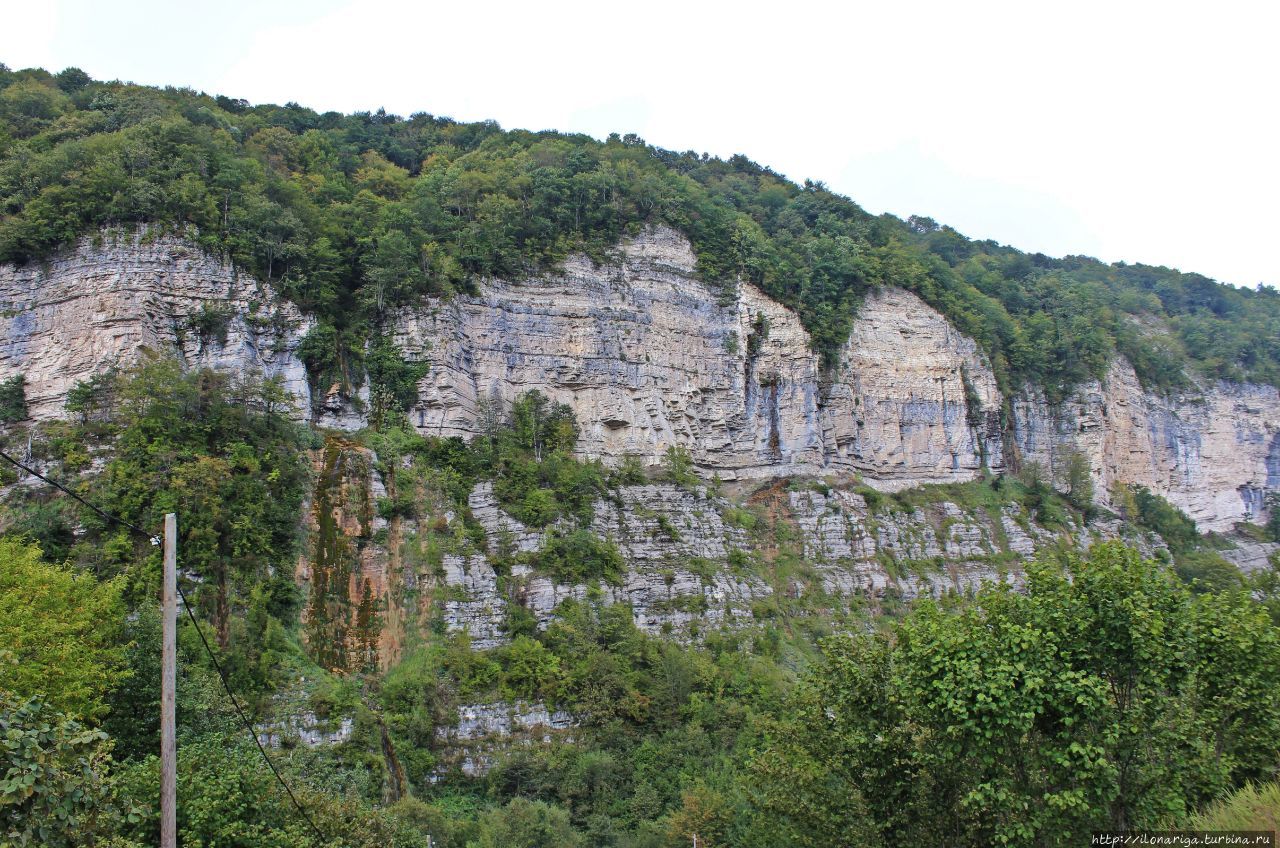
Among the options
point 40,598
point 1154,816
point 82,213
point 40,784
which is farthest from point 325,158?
point 1154,816

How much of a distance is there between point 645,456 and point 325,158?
22.4 metres

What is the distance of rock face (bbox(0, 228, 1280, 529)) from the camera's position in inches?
1102

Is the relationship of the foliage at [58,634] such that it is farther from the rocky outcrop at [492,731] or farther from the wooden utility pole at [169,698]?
the rocky outcrop at [492,731]

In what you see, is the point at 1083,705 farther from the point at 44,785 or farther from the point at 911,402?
the point at 911,402

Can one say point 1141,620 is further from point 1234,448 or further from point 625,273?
point 1234,448

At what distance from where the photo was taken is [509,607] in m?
27.4

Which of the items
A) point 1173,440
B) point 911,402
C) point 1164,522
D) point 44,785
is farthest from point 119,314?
point 1173,440

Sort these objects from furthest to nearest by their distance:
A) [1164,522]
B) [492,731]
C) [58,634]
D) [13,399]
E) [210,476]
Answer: [1164,522] → [13,399] → [492,731] → [210,476] → [58,634]

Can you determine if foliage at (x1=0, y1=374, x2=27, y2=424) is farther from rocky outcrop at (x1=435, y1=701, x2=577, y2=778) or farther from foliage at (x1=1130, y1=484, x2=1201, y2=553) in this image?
foliage at (x1=1130, y1=484, x2=1201, y2=553)

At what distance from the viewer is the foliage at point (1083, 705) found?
36.8ft

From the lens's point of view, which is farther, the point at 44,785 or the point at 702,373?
the point at 702,373

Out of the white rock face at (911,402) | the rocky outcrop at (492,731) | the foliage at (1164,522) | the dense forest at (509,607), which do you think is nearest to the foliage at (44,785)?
the dense forest at (509,607)

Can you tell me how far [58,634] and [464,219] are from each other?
26.0 metres

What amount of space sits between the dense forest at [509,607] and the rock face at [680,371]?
1.17m
